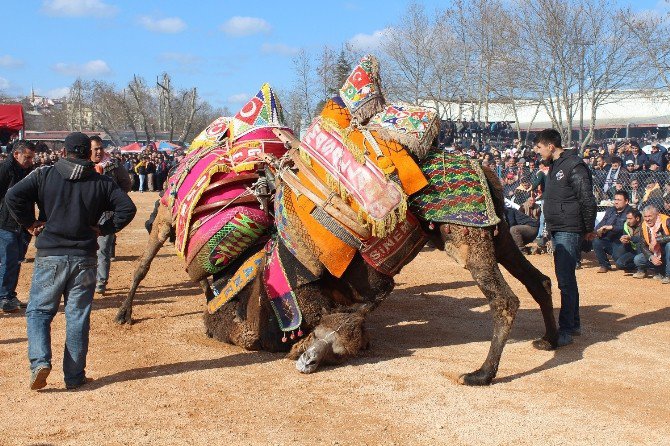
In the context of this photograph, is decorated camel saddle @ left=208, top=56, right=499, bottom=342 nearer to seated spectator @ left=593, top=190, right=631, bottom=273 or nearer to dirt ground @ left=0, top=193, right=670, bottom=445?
dirt ground @ left=0, top=193, right=670, bottom=445

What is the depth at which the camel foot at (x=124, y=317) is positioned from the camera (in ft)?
24.5

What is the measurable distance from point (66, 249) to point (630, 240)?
8923 millimetres

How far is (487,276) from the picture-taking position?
214 inches

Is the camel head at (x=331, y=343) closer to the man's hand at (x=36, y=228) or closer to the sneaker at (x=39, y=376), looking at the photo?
the sneaker at (x=39, y=376)

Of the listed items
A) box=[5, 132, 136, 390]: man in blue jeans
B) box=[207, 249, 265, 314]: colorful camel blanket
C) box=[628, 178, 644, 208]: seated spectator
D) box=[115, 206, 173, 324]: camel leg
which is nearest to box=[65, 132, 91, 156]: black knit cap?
box=[5, 132, 136, 390]: man in blue jeans

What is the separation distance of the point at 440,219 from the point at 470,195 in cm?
29

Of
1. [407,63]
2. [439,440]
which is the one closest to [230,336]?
[439,440]

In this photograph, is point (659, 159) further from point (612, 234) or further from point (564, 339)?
point (564, 339)

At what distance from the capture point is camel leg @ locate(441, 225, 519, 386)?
5.40 metres

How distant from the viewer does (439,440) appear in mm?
4332

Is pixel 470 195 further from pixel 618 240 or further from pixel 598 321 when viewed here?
pixel 618 240

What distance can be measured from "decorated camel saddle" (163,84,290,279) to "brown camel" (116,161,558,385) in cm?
45

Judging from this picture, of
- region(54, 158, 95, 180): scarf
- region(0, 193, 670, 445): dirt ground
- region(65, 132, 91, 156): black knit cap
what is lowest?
region(0, 193, 670, 445): dirt ground

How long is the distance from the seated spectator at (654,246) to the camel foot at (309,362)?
670cm
